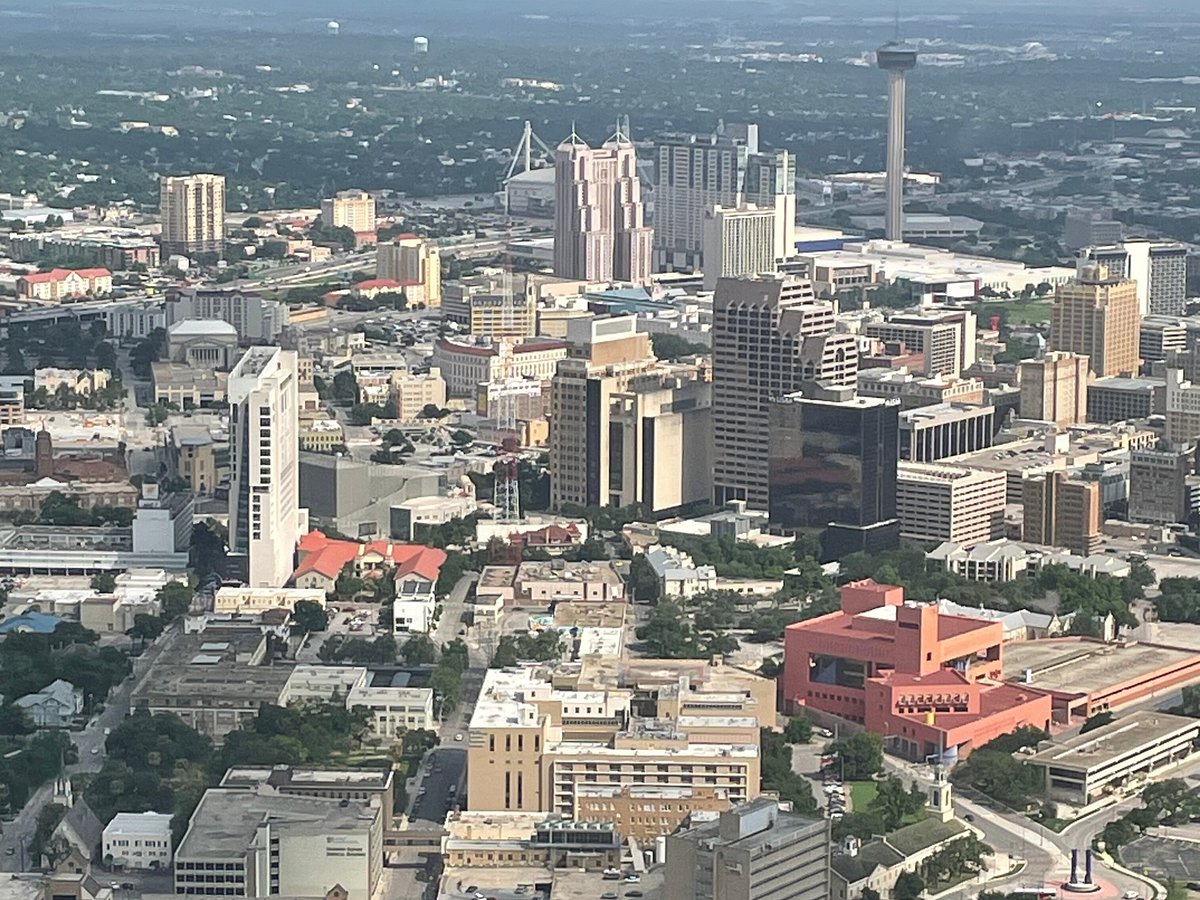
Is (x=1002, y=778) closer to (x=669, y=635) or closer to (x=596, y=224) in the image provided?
(x=669, y=635)

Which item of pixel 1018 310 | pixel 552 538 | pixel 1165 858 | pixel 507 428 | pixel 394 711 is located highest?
pixel 1018 310

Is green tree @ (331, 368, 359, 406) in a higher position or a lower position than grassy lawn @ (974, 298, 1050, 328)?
lower

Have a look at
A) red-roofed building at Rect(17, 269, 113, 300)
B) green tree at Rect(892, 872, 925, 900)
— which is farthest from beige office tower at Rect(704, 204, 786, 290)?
green tree at Rect(892, 872, 925, 900)

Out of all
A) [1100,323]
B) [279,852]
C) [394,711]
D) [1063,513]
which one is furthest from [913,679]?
[1100,323]

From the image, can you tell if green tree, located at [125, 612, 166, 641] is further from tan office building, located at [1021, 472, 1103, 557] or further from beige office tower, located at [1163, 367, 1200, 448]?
beige office tower, located at [1163, 367, 1200, 448]

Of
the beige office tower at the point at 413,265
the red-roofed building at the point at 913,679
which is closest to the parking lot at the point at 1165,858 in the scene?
the red-roofed building at the point at 913,679

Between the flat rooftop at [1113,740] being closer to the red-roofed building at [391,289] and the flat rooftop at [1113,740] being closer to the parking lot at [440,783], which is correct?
the parking lot at [440,783]
